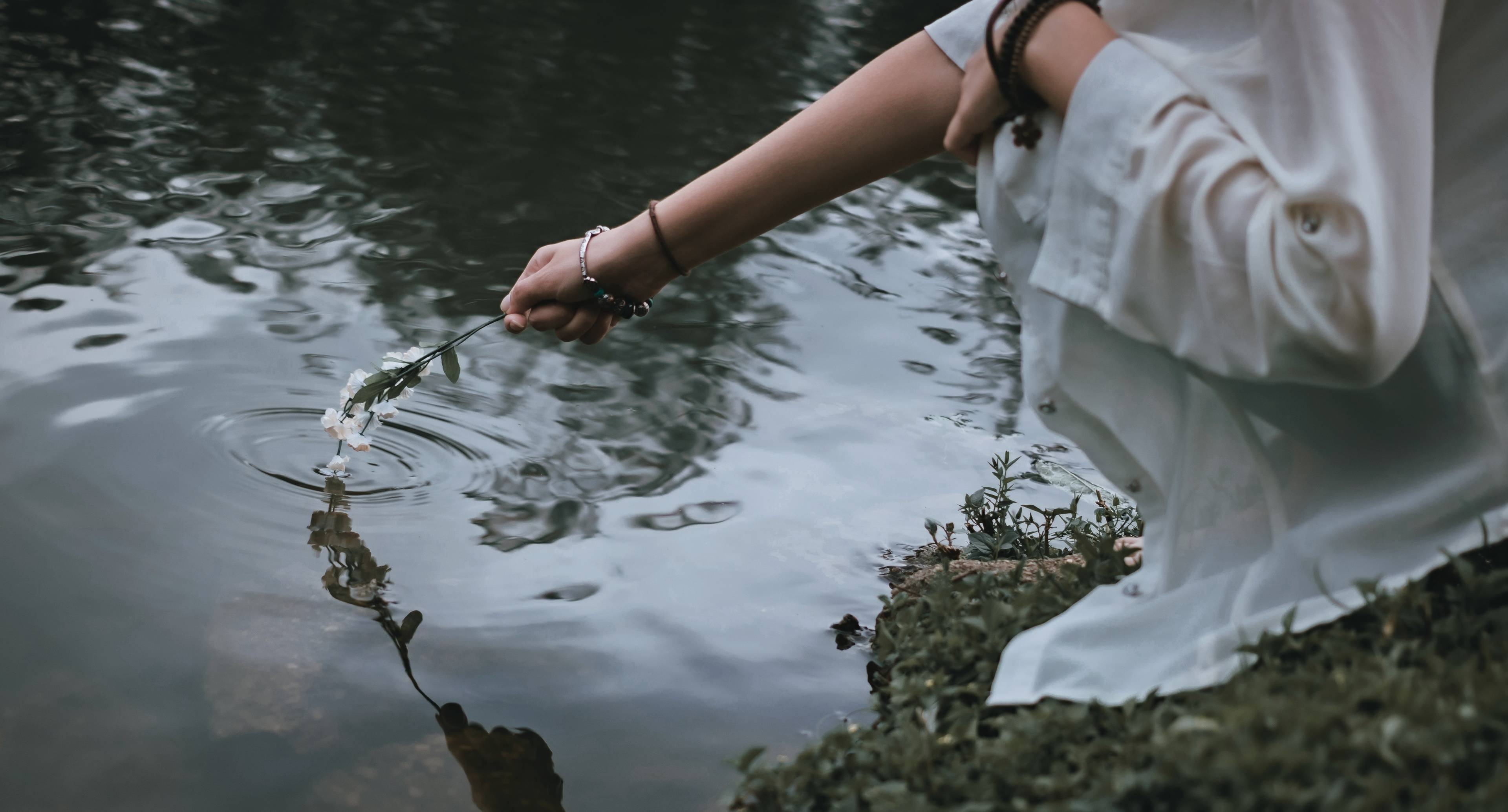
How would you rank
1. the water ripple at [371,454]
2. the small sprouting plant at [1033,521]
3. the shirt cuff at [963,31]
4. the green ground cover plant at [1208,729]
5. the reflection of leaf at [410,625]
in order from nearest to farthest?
the green ground cover plant at [1208,729], the shirt cuff at [963,31], the reflection of leaf at [410,625], the small sprouting plant at [1033,521], the water ripple at [371,454]

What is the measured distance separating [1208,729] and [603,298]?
57.1 inches

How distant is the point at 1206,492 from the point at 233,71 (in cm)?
454

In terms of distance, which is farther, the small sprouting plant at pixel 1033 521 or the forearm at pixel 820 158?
the small sprouting plant at pixel 1033 521

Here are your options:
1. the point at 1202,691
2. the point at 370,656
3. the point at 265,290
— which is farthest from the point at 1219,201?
the point at 265,290

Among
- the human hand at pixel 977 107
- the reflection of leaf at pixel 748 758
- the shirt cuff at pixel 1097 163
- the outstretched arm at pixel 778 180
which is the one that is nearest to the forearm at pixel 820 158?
the outstretched arm at pixel 778 180

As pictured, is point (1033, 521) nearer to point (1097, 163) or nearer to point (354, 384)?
point (1097, 163)

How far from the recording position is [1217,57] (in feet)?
4.92

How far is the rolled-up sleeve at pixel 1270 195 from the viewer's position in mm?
1298

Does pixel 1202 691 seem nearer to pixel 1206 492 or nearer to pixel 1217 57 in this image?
pixel 1206 492

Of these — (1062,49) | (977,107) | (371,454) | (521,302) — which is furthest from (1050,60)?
(371,454)

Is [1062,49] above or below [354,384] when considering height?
above

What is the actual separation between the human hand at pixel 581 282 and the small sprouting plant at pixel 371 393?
186 mm

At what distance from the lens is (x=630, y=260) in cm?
222

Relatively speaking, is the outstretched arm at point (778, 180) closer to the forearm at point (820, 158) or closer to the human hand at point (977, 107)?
the forearm at point (820, 158)
